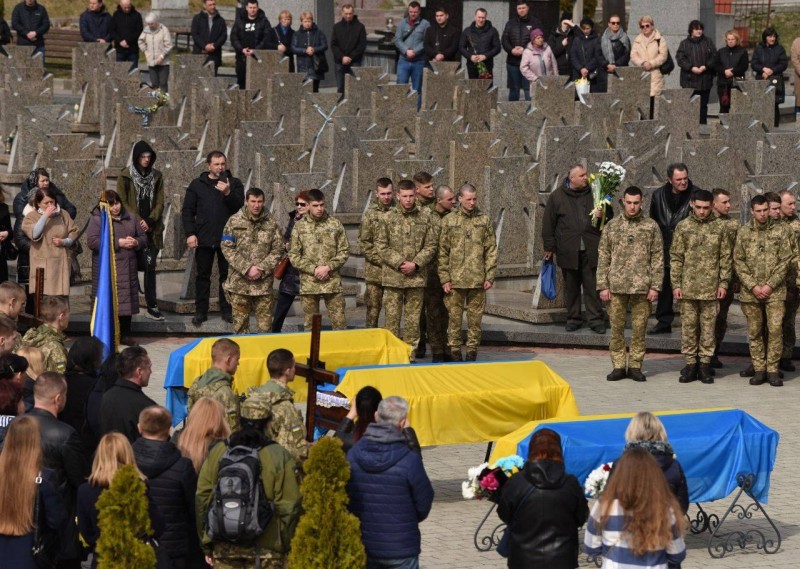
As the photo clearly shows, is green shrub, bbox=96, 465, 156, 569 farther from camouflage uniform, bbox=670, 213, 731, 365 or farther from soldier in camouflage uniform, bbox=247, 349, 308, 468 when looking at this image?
camouflage uniform, bbox=670, 213, 731, 365

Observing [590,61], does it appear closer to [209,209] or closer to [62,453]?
[209,209]

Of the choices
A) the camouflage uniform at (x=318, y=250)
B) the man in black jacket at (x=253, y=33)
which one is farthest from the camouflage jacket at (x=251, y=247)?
the man in black jacket at (x=253, y=33)

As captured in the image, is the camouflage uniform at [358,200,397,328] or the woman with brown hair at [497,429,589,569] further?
the camouflage uniform at [358,200,397,328]

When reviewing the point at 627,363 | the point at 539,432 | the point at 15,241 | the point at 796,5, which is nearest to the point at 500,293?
the point at 627,363

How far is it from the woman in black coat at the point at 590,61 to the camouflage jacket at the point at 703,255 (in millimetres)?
10870

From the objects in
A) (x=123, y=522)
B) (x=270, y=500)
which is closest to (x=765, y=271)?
(x=270, y=500)

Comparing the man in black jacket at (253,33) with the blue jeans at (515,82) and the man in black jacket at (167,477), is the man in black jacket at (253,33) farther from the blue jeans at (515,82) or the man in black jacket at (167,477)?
the man in black jacket at (167,477)

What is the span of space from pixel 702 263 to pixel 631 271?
0.67 metres

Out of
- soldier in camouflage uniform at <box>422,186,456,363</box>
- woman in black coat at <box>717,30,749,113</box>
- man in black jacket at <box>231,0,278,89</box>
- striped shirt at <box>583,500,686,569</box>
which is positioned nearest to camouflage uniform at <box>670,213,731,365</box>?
soldier in camouflage uniform at <box>422,186,456,363</box>

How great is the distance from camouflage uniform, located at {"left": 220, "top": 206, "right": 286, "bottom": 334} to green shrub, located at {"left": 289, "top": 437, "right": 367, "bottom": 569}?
7469 mm

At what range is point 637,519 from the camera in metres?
9.05

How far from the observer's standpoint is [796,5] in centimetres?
4900

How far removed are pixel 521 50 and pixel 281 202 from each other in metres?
8.92

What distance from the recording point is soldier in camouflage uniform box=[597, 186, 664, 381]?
55.9ft
